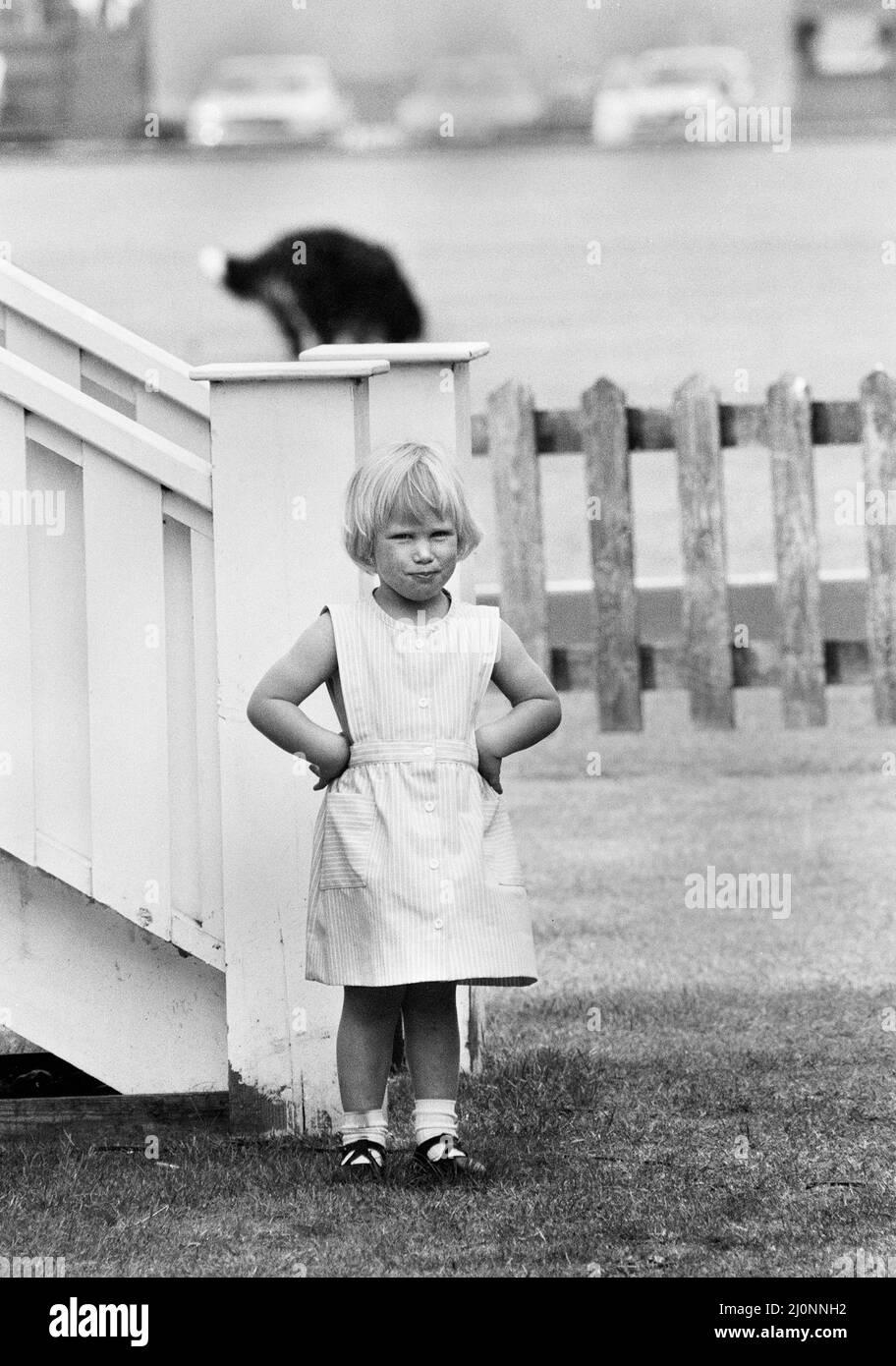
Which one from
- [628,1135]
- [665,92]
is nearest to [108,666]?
[628,1135]

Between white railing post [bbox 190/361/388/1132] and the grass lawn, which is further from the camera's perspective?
white railing post [bbox 190/361/388/1132]

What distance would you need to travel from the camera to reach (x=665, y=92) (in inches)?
1102

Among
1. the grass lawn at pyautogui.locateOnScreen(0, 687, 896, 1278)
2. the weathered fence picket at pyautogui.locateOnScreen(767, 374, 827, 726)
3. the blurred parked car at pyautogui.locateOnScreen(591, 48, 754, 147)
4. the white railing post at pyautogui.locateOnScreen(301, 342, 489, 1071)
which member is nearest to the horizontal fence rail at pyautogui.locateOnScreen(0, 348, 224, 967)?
the grass lawn at pyautogui.locateOnScreen(0, 687, 896, 1278)

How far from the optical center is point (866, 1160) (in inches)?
144

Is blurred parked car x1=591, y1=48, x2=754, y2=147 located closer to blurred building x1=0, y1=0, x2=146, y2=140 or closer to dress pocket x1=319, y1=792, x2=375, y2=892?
blurred building x1=0, y1=0, x2=146, y2=140

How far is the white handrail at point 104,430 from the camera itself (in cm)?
384

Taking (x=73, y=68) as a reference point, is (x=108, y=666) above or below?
below

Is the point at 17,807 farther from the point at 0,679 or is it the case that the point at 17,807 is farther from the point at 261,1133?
the point at 261,1133

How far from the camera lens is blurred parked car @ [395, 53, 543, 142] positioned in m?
28.5

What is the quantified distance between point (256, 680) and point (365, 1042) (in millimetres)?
715

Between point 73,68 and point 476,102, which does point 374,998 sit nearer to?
point 476,102

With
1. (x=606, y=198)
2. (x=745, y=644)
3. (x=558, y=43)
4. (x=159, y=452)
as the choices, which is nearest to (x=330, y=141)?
(x=606, y=198)

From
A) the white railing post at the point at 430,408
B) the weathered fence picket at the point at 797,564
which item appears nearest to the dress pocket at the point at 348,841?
the white railing post at the point at 430,408
